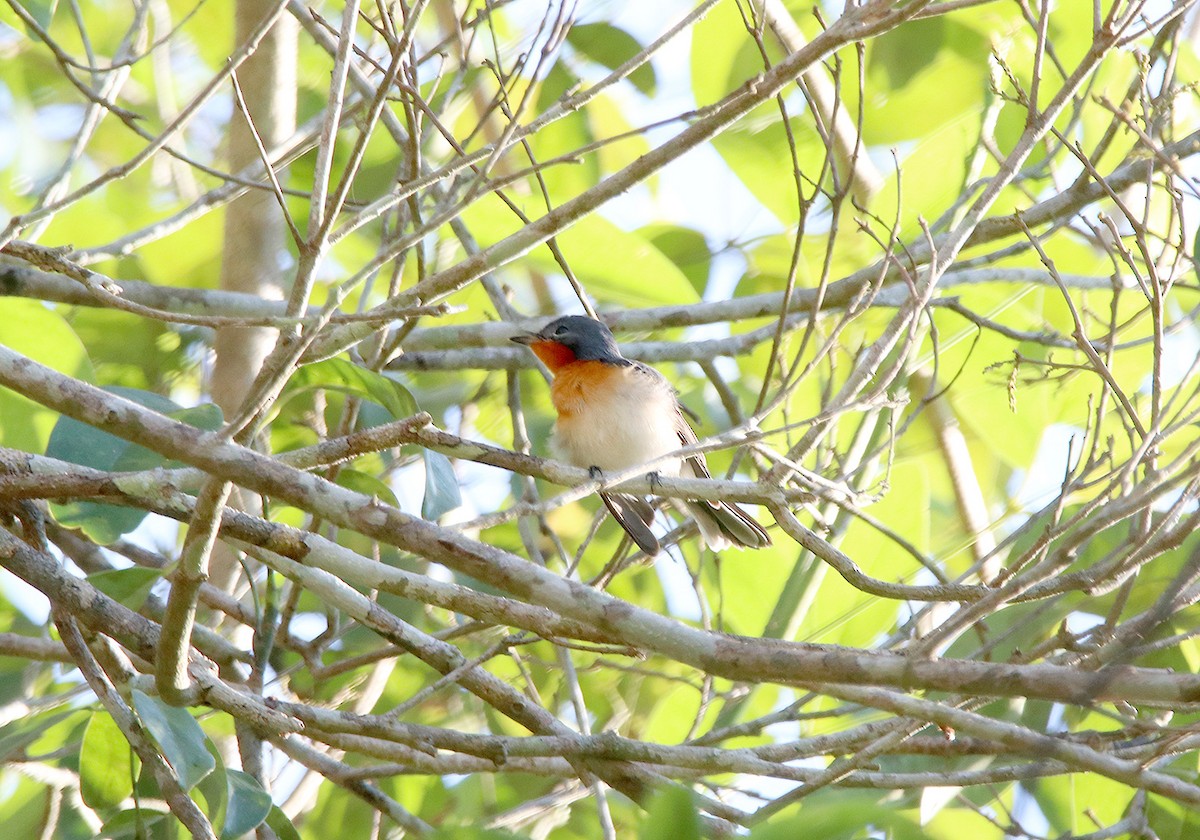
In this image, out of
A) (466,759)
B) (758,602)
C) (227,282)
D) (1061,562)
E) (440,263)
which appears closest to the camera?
(1061,562)

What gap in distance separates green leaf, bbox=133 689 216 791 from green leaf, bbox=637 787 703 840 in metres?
1.72

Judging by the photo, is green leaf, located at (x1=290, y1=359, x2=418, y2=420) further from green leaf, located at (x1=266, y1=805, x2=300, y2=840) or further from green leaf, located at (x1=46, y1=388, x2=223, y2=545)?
green leaf, located at (x1=266, y1=805, x2=300, y2=840)

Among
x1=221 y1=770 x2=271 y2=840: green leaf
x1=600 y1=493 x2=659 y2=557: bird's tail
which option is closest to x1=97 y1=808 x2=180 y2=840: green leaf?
x1=221 y1=770 x2=271 y2=840: green leaf

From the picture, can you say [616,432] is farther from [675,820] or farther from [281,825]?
[675,820]

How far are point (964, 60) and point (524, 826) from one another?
13.9 ft

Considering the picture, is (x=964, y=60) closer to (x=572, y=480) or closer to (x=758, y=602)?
(x=758, y=602)

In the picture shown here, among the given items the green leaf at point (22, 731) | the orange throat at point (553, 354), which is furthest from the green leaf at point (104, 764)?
the orange throat at point (553, 354)

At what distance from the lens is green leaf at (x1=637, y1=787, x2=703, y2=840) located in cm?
157

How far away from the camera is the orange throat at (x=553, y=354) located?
18.8ft

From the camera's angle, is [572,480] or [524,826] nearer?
[572,480]

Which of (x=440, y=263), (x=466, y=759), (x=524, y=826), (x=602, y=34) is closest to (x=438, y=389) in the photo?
(x=440, y=263)

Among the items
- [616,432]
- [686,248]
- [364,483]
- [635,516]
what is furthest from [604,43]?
[364,483]

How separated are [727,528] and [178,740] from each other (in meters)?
2.51

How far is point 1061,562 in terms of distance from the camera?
2.72m
